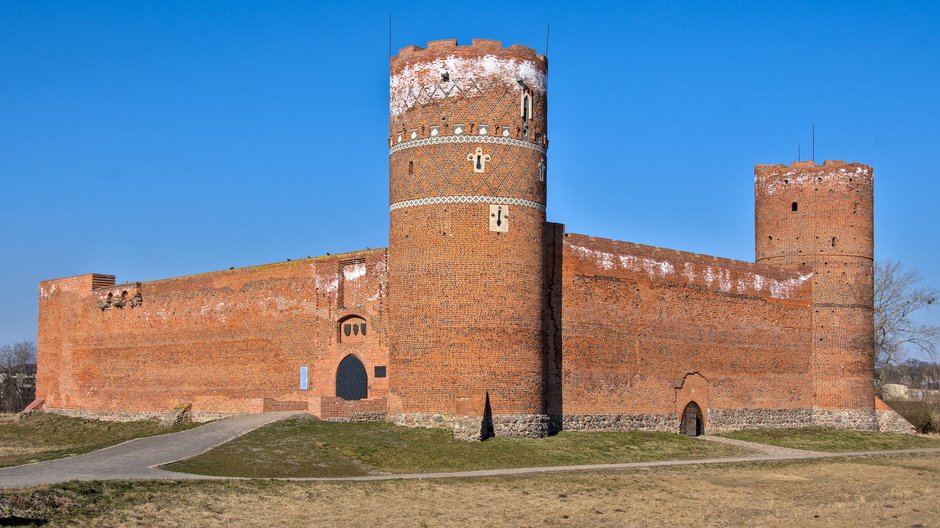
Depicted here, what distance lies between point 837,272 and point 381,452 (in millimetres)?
20840

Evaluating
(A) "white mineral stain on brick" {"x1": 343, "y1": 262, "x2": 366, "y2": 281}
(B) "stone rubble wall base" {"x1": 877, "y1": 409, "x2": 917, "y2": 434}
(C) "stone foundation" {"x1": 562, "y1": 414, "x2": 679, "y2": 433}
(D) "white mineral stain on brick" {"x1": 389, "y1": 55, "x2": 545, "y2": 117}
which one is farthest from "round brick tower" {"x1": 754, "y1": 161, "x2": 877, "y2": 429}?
(A) "white mineral stain on brick" {"x1": 343, "y1": 262, "x2": 366, "y2": 281}

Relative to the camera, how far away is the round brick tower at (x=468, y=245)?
94.5ft

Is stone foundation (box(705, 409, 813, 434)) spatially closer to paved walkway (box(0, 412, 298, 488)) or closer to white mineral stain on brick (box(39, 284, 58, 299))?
paved walkway (box(0, 412, 298, 488))

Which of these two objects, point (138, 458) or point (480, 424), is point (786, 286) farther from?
point (138, 458)

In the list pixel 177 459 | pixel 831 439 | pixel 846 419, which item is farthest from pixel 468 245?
pixel 846 419

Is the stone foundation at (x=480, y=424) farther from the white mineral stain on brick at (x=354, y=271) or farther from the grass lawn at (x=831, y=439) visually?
the grass lawn at (x=831, y=439)

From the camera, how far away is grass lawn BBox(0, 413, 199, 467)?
33.5 m

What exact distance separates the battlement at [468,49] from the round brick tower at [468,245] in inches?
1.2

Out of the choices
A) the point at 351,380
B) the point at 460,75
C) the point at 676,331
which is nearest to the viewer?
the point at 460,75

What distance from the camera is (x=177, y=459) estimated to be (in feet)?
81.3

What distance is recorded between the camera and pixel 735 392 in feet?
124

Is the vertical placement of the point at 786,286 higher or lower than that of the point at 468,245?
lower

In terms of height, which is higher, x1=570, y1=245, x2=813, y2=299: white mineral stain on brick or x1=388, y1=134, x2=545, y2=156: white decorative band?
x1=388, y1=134, x2=545, y2=156: white decorative band

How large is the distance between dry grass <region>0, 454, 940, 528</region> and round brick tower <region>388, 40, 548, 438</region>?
15.1 ft
